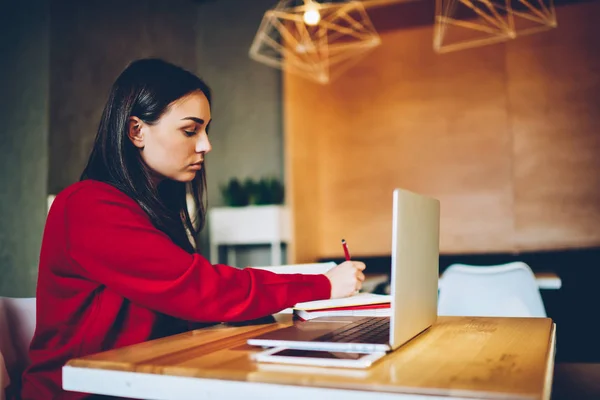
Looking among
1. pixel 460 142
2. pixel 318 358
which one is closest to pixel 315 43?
pixel 460 142

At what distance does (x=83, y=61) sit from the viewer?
3773 mm

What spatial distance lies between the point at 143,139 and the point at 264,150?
12.2ft

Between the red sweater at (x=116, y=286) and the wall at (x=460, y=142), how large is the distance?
11.9 feet

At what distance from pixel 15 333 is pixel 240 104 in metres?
3.98

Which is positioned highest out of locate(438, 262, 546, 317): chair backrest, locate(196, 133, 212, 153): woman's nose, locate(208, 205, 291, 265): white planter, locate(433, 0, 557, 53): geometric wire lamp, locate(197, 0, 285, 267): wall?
locate(433, 0, 557, 53): geometric wire lamp

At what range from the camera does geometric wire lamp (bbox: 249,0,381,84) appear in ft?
15.6

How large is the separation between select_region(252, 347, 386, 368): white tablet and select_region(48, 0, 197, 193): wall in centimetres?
289

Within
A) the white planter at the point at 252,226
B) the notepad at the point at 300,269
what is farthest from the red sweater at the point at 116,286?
the white planter at the point at 252,226

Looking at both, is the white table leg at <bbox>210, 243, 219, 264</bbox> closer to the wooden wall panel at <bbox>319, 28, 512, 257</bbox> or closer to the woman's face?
the wooden wall panel at <bbox>319, 28, 512, 257</bbox>

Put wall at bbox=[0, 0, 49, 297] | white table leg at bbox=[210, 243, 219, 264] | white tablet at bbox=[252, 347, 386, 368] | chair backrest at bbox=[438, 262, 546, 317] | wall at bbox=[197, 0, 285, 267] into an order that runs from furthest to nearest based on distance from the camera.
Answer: wall at bbox=[197, 0, 285, 267] → white table leg at bbox=[210, 243, 219, 264] → wall at bbox=[0, 0, 49, 297] → chair backrest at bbox=[438, 262, 546, 317] → white tablet at bbox=[252, 347, 386, 368]

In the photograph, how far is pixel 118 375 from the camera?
896 millimetres

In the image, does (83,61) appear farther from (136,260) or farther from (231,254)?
(136,260)

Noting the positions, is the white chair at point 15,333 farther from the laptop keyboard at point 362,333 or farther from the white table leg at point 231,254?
the white table leg at point 231,254

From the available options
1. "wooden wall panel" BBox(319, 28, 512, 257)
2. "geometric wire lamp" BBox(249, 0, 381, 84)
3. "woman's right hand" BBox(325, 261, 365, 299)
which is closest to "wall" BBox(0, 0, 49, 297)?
"geometric wire lamp" BBox(249, 0, 381, 84)
